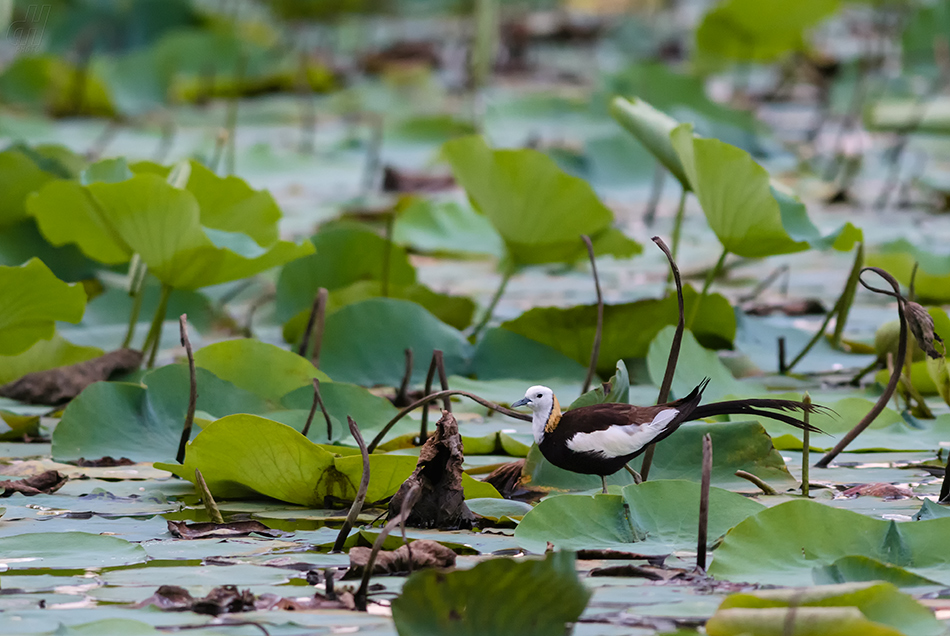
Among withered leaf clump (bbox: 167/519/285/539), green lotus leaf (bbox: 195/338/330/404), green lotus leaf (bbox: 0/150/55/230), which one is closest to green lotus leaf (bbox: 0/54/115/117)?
green lotus leaf (bbox: 0/150/55/230)

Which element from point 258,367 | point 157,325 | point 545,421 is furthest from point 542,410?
point 157,325

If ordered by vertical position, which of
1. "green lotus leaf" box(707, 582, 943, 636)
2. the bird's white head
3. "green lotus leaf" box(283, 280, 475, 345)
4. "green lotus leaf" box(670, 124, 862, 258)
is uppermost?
"green lotus leaf" box(670, 124, 862, 258)

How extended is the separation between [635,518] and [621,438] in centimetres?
7

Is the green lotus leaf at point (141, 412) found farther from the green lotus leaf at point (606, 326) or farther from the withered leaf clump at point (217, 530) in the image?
the green lotus leaf at point (606, 326)

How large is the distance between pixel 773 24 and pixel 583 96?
64.4 inches

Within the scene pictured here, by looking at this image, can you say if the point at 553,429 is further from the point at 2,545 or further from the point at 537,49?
the point at 537,49

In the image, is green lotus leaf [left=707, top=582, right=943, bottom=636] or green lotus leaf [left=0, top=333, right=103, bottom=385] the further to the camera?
green lotus leaf [left=0, top=333, right=103, bottom=385]

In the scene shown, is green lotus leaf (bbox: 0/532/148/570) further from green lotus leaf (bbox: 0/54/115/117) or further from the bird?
green lotus leaf (bbox: 0/54/115/117)

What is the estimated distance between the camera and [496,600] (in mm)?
786

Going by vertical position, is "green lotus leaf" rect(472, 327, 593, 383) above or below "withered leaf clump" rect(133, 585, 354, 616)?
above

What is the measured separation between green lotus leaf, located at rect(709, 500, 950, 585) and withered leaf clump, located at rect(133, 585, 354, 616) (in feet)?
0.97

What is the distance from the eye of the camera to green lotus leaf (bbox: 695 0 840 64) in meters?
3.93

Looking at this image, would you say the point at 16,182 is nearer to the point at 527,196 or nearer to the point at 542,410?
the point at 527,196

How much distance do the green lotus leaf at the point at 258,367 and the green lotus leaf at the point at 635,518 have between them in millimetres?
527
